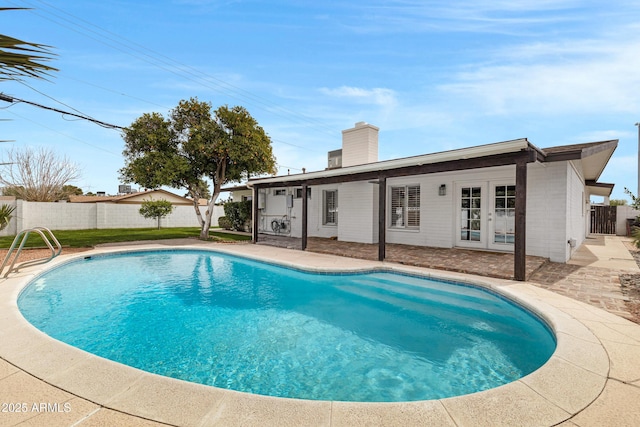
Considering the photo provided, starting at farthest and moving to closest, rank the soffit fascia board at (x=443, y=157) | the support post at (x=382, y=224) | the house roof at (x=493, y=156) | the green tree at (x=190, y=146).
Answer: the green tree at (x=190, y=146) → the support post at (x=382, y=224) → the house roof at (x=493, y=156) → the soffit fascia board at (x=443, y=157)

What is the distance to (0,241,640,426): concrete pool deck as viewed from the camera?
6.61 ft

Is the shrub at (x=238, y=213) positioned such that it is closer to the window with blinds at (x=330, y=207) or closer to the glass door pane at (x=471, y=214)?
the window with blinds at (x=330, y=207)

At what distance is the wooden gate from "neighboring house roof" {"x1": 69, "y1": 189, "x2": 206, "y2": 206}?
99.0 ft

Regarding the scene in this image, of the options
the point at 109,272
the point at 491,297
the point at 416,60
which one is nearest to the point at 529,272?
the point at 491,297

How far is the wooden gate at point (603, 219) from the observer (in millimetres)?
17219

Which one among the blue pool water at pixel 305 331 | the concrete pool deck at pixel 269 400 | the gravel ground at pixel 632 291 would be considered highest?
the gravel ground at pixel 632 291

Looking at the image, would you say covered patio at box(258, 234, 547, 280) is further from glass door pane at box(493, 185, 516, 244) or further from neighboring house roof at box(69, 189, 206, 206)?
neighboring house roof at box(69, 189, 206, 206)

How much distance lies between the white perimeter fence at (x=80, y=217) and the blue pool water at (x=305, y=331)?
12739 mm

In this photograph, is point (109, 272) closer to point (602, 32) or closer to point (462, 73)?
point (462, 73)

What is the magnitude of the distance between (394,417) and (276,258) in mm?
7264

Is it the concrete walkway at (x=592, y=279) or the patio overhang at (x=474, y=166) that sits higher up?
the patio overhang at (x=474, y=166)

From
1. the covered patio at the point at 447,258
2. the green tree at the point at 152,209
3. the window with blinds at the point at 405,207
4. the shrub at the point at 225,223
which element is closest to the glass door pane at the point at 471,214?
the covered patio at the point at 447,258

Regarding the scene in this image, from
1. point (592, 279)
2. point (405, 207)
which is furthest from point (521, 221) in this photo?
point (405, 207)

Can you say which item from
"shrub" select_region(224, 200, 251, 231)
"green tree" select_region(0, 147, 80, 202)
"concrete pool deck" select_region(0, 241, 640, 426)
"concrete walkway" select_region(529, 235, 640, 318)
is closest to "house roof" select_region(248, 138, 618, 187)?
"concrete walkway" select_region(529, 235, 640, 318)
